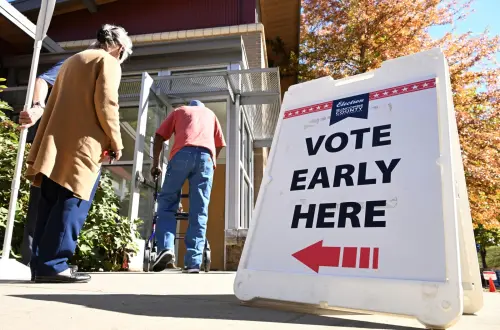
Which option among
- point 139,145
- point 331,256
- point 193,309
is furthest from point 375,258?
point 139,145

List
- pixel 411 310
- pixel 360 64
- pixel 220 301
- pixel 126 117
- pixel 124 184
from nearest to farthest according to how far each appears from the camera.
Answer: pixel 411 310 → pixel 220 301 → pixel 124 184 → pixel 126 117 → pixel 360 64

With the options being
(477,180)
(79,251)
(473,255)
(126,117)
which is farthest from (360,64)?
(473,255)

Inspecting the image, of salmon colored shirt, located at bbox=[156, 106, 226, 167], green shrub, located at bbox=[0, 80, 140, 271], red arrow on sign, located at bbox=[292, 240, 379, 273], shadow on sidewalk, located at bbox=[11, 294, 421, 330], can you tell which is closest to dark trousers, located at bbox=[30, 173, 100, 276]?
shadow on sidewalk, located at bbox=[11, 294, 421, 330]

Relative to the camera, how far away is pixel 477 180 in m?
10.1

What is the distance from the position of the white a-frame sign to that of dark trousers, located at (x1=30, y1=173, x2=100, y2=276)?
1.19 m

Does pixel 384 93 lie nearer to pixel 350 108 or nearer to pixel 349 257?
pixel 350 108

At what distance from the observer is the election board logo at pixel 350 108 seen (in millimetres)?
1943

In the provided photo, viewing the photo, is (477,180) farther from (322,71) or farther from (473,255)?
(473,255)

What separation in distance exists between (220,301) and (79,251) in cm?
268

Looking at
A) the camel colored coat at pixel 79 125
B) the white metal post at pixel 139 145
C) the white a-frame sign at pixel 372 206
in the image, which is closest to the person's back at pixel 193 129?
the camel colored coat at pixel 79 125

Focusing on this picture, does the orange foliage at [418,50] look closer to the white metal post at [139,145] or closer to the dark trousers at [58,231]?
the white metal post at [139,145]

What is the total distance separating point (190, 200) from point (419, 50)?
10007 millimetres

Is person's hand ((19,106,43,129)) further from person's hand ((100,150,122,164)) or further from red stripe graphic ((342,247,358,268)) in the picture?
red stripe graphic ((342,247,358,268))

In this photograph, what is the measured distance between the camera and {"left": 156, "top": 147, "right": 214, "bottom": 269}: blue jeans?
12.4 feet
